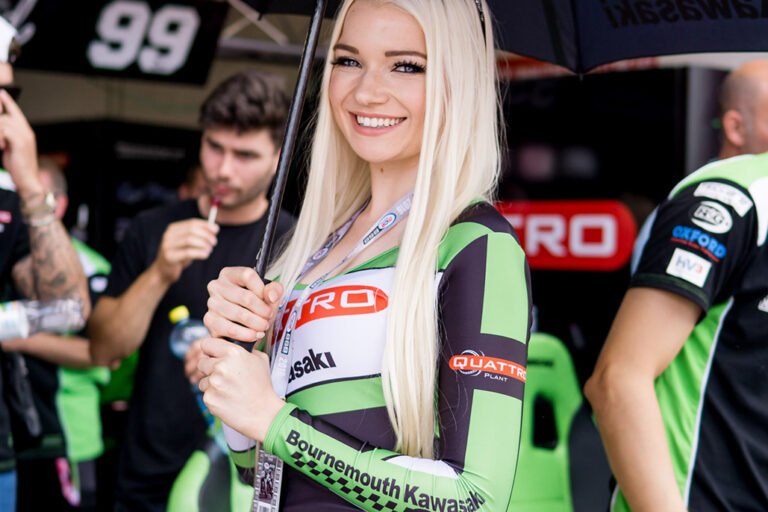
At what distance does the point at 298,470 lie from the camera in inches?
55.7

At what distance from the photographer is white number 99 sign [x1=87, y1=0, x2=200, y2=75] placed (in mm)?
4488

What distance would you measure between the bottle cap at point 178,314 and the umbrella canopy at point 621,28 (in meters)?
1.35

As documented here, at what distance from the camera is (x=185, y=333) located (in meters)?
2.85

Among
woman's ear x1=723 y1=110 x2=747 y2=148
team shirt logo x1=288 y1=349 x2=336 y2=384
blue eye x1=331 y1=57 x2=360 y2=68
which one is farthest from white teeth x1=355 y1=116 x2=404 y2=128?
woman's ear x1=723 y1=110 x2=747 y2=148

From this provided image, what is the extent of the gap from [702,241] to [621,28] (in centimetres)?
47

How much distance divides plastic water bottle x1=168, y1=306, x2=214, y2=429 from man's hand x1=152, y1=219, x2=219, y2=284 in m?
0.18

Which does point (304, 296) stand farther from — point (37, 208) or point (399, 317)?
point (37, 208)

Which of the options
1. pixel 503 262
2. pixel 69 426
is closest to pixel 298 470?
pixel 503 262

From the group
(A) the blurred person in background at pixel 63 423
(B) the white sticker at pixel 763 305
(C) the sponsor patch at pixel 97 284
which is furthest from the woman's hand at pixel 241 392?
(C) the sponsor patch at pixel 97 284

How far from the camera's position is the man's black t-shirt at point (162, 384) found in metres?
2.83

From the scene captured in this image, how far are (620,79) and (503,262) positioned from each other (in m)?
3.84

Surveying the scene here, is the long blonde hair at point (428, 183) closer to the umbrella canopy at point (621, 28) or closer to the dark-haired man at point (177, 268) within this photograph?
the umbrella canopy at point (621, 28)

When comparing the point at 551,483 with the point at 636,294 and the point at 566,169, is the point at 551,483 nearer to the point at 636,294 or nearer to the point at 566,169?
the point at 636,294

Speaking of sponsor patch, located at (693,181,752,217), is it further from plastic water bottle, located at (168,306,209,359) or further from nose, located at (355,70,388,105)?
plastic water bottle, located at (168,306,209,359)
